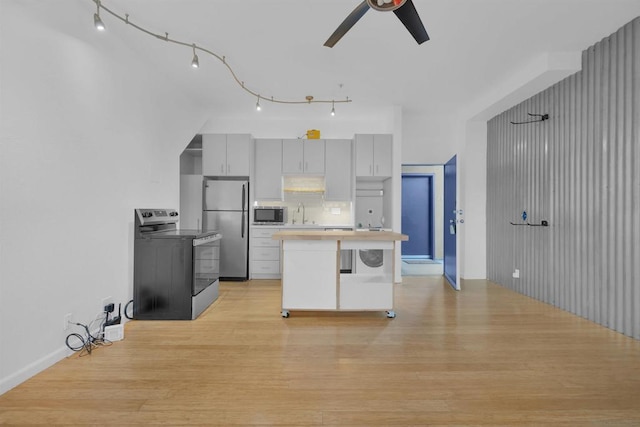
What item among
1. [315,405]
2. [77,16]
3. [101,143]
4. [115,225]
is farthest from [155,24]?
[315,405]

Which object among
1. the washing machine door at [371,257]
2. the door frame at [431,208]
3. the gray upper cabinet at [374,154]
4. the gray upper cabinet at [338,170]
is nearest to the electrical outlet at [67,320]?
the washing machine door at [371,257]

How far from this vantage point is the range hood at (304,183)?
18.4ft

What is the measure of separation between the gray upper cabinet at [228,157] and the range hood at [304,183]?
80 cm

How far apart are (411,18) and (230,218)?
3.99 m

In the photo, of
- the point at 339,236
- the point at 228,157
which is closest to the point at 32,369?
the point at 339,236

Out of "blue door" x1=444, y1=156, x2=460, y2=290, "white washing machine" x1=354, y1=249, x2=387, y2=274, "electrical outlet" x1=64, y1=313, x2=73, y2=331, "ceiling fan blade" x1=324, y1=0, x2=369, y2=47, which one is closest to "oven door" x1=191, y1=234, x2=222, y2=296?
"electrical outlet" x1=64, y1=313, x2=73, y2=331

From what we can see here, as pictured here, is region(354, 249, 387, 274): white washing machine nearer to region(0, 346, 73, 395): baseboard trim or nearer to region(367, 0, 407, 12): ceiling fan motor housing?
region(367, 0, 407, 12): ceiling fan motor housing

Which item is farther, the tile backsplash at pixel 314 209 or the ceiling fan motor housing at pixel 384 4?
the tile backsplash at pixel 314 209

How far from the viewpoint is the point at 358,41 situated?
312cm

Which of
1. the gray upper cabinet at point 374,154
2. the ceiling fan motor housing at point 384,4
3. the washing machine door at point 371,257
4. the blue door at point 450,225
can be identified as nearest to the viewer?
the ceiling fan motor housing at point 384,4

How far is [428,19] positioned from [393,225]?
9.74 ft

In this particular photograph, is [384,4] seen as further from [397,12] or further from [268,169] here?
[268,169]

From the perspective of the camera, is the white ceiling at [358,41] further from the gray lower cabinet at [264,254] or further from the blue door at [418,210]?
the blue door at [418,210]

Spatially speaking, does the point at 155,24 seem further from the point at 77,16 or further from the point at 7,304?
the point at 7,304
